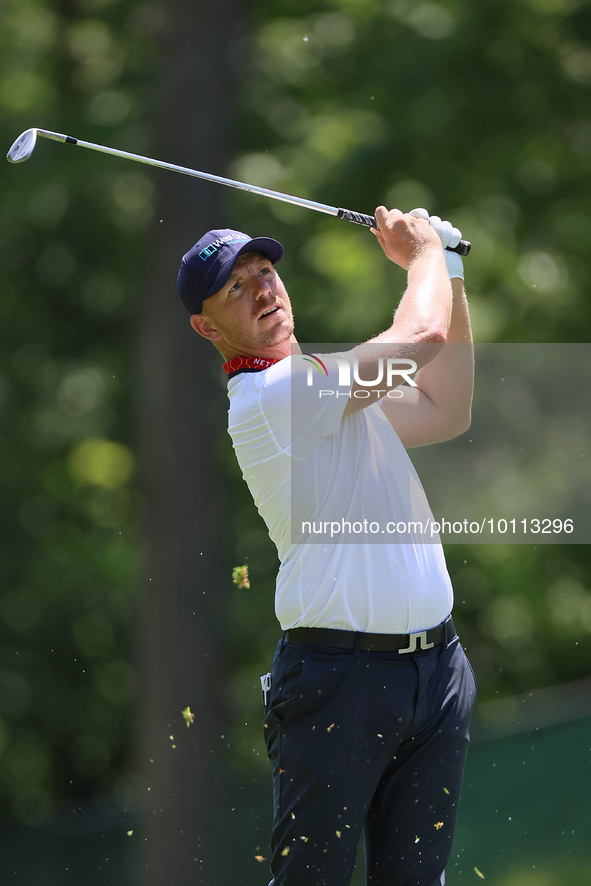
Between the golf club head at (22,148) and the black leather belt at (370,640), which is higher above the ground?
the golf club head at (22,148)

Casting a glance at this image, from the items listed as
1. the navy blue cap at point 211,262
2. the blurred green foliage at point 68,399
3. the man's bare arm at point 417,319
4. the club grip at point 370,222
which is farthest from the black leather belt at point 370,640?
the blurred green foliage at point 68,399

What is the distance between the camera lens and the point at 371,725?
1979 millimetres

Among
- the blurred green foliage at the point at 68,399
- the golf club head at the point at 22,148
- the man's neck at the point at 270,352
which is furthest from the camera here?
the blurred green foliage at the point at 68,399

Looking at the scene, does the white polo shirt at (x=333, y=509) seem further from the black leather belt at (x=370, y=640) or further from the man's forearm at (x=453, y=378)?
the man's forearm at (x=453, y=378)

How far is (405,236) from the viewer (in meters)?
2.22

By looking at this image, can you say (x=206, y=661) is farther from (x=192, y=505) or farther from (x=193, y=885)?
(x=193, y=885)

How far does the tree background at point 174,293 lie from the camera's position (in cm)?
Result: 520

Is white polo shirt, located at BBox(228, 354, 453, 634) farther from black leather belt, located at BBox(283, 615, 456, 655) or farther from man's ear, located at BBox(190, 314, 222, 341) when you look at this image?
man's ear, located at BBox(190, 314, 222, 341)

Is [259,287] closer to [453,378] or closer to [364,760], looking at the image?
[453,378]

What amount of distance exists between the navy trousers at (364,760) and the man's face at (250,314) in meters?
0.79

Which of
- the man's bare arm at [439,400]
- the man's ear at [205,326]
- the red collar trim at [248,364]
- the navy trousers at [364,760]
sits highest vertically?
the man's ear at [205,326]

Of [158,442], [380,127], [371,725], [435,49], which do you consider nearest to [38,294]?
[158,442]

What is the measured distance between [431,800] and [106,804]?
4952mm

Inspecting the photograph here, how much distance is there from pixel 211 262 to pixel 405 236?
0.52 m
